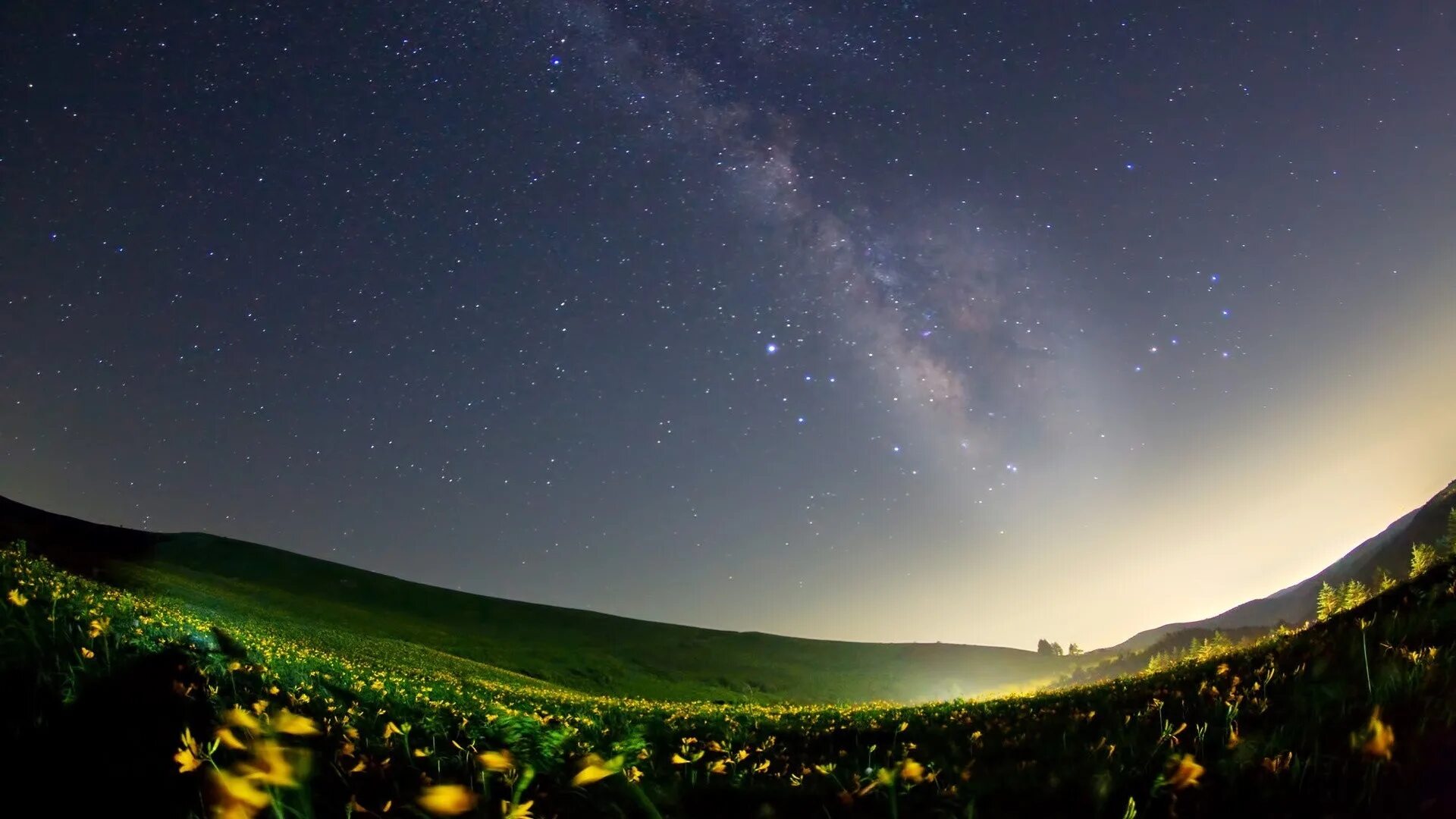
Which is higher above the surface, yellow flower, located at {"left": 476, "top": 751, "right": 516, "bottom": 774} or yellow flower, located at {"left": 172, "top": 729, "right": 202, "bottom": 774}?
yellow flower, located at {"left": 476, "top": 751, "right": 516, "bottom": 774}

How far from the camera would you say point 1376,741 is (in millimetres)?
1581

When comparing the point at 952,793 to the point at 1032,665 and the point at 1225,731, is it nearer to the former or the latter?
the point at 1225,731

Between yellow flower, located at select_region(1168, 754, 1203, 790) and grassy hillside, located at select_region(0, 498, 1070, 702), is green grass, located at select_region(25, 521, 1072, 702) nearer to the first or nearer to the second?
grassy hillside, located at select_region(0, 498, 1070, 702)

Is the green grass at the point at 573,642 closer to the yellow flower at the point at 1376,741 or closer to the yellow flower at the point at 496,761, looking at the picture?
the yellow flower at the point at 496,761

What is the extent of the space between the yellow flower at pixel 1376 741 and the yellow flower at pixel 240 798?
2.48m

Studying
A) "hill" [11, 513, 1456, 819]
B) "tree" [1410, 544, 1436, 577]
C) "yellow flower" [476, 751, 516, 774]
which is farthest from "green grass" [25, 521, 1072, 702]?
"tree" [1410, 544, 1436, 577]

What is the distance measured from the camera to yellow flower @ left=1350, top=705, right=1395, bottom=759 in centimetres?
151

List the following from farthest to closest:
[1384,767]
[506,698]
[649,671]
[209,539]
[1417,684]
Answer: [209,539] < [649,671] < [506,698] < [1417,684] < [1384,767]

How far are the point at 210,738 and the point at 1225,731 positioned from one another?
3831 mm

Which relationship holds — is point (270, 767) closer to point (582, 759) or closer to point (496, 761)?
point (496, 761)

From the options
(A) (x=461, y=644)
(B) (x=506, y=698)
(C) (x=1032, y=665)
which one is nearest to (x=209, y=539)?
(A) (x=461, y=644)

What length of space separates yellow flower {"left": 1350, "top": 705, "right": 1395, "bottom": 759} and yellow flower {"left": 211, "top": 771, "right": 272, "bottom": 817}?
8.13ft

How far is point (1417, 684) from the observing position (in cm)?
237

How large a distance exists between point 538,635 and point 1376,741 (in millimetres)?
76842
